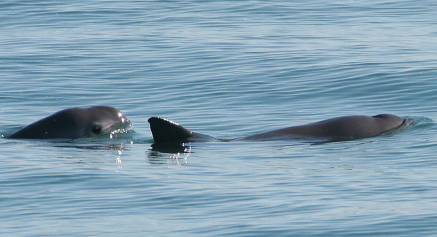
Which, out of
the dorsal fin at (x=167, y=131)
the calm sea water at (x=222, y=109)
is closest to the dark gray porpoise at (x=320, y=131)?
the dorsal fin at (x=167, y=131)

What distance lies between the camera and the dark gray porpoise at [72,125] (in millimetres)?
15258

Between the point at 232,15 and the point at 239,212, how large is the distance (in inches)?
949

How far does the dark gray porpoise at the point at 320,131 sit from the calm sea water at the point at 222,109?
0.88 feet

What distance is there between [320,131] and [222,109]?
13.1 feet

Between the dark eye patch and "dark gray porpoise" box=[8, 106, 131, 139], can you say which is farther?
the dark eye patch

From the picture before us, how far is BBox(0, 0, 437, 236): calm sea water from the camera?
33.0 feet

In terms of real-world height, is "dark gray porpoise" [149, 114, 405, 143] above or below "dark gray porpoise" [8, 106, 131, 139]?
below

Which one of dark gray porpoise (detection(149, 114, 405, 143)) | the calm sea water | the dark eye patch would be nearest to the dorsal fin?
dark gray porpoise (detection(149, 114, 405, 143))

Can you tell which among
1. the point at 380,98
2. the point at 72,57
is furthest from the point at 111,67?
the point at 380,98

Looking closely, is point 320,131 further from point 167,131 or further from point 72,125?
point 72,125

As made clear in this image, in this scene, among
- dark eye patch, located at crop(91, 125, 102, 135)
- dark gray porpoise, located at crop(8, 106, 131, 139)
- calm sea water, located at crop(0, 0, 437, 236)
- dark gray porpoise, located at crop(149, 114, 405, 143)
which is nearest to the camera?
calm sea water, located at crop(0, 0, 437, 236)

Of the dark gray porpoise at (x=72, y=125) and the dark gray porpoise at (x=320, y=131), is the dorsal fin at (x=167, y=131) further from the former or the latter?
the dark gray porpoise at (x=72, y=125)

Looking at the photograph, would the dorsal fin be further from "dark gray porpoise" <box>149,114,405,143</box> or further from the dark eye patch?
the dark eye patch

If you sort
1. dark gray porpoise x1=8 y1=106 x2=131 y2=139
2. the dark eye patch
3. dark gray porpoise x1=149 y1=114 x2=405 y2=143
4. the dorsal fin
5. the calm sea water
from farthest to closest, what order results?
the dark eye patch → dark gray porpoise x1=8 y1=106 x2=131 y2=139 → dark gray porpoise x1=149 y1=114 x2=405 y2=143 → the dorsal fin → the calm sea water
